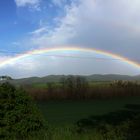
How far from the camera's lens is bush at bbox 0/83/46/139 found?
34.9ft

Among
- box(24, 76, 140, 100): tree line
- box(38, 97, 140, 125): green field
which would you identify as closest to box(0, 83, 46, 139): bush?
box(38, 97, 140, 125): green field

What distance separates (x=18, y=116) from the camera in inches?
421

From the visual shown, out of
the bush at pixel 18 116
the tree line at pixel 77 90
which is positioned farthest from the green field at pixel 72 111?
the tree line at pixel 77 90

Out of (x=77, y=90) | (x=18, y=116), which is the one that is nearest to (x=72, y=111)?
(x=77, y=90)

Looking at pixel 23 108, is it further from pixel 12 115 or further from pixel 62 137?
pixel 62 137

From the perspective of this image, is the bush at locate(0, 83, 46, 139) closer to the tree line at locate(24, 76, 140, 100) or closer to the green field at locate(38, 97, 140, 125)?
the green field at locate(38, 97, 140, 125)

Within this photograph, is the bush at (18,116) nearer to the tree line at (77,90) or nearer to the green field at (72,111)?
the green field at (72,111)

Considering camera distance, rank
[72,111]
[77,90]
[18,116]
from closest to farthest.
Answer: [18,116] → [72,111] → [77,90]

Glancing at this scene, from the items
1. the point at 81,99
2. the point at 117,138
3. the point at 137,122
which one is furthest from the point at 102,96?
the point at 117,138

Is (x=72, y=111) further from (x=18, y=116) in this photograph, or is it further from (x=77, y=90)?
(x=18, y=116)

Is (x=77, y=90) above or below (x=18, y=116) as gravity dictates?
below

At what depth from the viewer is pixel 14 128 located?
10.6 m

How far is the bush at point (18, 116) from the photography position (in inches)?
419

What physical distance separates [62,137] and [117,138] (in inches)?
58.6
